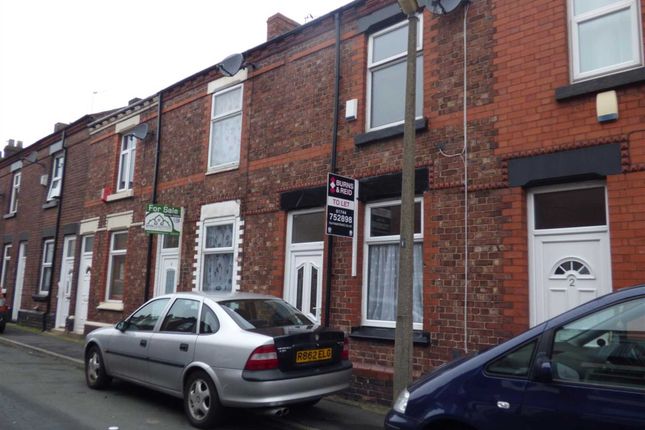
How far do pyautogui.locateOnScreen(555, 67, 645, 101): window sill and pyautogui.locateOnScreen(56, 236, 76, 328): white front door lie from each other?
1439 centimetres

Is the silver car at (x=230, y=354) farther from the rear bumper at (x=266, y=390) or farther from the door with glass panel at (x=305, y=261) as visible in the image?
the door with glass panel at (x=305, y=261)

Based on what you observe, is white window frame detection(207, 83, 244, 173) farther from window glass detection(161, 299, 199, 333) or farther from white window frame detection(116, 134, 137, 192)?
window glass detection(161, 299, 199, 333)

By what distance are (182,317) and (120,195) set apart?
868cm

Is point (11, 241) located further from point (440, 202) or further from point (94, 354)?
point (440, 202)

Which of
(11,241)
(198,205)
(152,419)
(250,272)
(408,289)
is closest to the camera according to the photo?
(408,289)

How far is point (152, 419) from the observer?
6.26 meters

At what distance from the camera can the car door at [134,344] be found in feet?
22.6

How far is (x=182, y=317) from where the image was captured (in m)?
6.67

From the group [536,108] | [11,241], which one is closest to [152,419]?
[536,108]

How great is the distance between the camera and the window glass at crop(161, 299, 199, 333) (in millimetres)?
6457

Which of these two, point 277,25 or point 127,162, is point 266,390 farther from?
point 127,162

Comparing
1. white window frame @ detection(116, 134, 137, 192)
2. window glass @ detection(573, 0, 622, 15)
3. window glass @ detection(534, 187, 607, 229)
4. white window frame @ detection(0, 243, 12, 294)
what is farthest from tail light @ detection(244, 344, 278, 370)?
white window frame @ detection(0, 243, 12, 294)

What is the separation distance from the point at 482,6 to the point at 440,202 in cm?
275

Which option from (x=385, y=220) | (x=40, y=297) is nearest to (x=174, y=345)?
(x=385, y=220)
